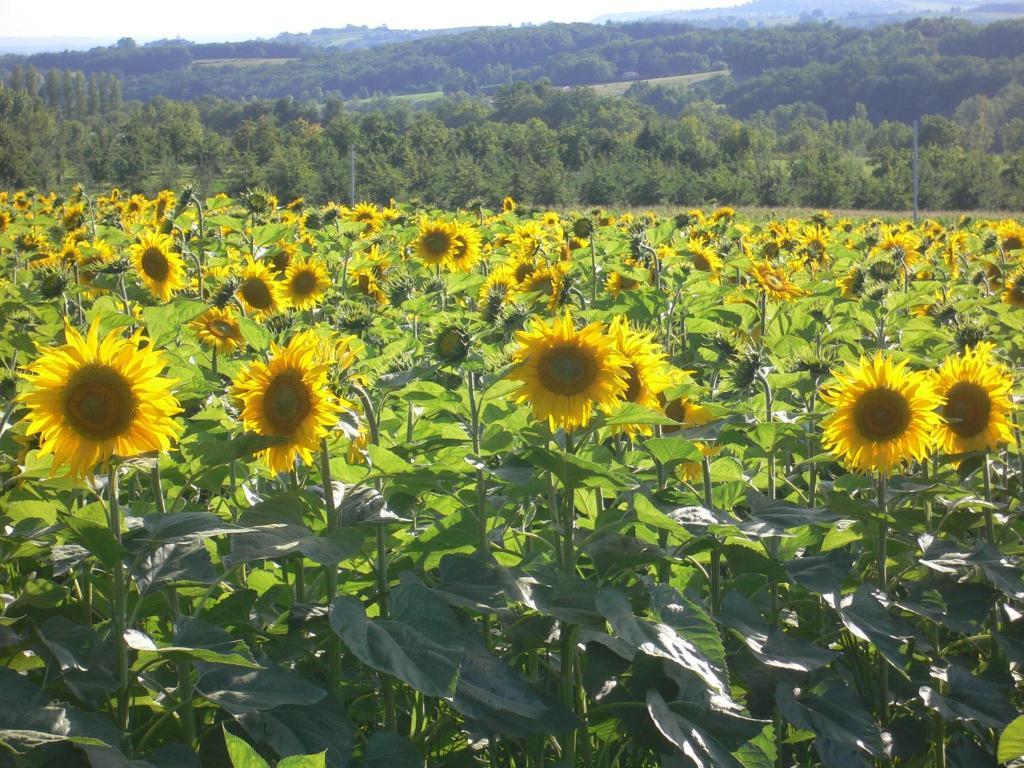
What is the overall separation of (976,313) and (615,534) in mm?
2822

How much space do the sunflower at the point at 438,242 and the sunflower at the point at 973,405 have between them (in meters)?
3.20

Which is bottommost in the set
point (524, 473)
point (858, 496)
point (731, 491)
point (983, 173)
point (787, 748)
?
point (983, 173)

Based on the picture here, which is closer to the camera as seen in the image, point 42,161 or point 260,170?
point 260,170

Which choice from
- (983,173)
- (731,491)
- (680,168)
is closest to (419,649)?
(731,491)

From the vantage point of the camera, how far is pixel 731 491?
104 inches

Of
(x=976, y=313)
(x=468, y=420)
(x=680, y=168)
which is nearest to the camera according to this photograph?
(x=468, y=420)

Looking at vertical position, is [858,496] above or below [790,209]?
above

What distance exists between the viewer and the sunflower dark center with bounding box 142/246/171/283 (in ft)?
16.5

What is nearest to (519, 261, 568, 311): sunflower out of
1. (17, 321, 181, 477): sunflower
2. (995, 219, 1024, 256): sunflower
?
(17, 321, 181, 477): sunflower

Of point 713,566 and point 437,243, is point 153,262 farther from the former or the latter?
point 713,566

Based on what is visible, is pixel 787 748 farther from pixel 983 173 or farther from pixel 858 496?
pixel 983 173

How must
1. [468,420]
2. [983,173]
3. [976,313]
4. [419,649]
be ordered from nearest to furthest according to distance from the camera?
[419,649] < [468,420] < [976,313] < [983,173]

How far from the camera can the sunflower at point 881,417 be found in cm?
254

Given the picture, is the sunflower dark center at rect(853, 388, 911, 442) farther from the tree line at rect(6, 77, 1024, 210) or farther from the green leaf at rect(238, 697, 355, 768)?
the tree line at rect(6, 77, 1024, 210)
